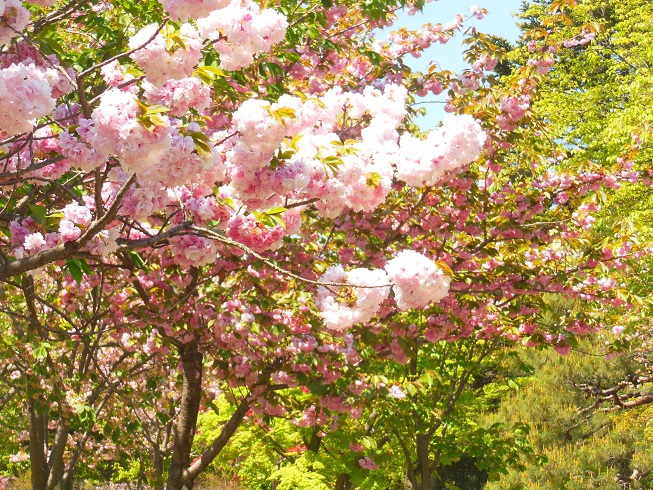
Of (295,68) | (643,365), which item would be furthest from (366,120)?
(643,365)

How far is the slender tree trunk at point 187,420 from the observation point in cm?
675

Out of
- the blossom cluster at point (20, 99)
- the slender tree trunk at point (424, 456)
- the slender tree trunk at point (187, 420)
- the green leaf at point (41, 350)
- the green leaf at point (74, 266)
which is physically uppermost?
the blossom cluster at point (20, 99)

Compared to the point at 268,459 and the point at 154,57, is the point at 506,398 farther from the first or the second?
the point at 154,57

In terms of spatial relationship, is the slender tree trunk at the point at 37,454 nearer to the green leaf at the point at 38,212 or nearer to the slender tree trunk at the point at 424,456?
the slender tree trunk at the point at 424,456

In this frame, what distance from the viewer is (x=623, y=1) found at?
20688 mm

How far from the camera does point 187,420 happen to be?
687cm

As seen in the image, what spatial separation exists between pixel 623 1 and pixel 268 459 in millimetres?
16754

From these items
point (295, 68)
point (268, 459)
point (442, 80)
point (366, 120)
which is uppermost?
point (295, 68)

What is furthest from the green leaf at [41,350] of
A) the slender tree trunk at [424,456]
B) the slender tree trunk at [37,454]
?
the slender tree trunk at [424,456]

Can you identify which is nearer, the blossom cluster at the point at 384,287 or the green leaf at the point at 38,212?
the green leaf at the point at 38,212

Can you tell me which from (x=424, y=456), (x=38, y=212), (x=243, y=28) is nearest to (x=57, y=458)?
(x=424, y=456)

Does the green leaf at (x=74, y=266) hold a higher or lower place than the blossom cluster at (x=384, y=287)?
higher

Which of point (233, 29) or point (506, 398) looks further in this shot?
point (506, 398)

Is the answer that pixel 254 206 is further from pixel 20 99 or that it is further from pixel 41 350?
pixel 41 350
